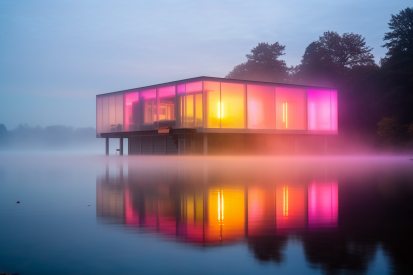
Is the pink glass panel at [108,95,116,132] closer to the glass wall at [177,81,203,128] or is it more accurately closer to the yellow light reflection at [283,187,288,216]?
the glass wall at [177,81,203,128]

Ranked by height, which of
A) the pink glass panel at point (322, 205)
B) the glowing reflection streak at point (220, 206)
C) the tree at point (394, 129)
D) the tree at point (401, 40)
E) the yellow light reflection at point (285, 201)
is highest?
the tree at point (401, 40)

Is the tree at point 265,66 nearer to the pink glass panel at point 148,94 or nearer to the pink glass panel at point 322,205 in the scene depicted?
the pink glass panel at point 148,94

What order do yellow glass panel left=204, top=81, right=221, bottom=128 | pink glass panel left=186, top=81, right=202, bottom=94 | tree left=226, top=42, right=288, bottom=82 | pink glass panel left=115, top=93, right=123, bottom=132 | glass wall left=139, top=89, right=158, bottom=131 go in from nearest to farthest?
1. yellow glass panel left=204, top=81, right=221, bottom=128
2. pink glass panel left=186, top=81, right=202, bottom=94
3. glass wall left=139, top=89, right=158, bottom=131
4. pink glass panel left=115, top=93, right=123, bottom=132
5. tree left=226, top=42, right=288, bottom=82

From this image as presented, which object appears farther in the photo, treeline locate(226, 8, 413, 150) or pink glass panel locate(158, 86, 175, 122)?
treeline locate(226, 8, 413, 150)

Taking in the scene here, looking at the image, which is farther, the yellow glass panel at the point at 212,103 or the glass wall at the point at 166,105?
the glass wall at the point at 166,105

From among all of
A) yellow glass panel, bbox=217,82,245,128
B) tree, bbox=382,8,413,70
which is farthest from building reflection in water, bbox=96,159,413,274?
tree, bbox=382,8,413,70

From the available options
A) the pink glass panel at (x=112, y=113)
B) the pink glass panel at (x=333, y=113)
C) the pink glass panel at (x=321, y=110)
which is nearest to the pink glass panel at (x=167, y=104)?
the pink glass panel at (x=112, y=113)

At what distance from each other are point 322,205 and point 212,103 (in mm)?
25764

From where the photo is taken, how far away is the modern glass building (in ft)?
A: 108

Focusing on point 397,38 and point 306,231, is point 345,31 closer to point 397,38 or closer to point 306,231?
point 397,38

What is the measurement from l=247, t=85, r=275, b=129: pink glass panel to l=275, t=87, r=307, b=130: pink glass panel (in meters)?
0.59

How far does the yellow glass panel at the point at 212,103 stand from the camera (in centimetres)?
3241

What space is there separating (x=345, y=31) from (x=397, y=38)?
22042 mm

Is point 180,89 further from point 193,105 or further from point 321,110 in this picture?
point 321,110
